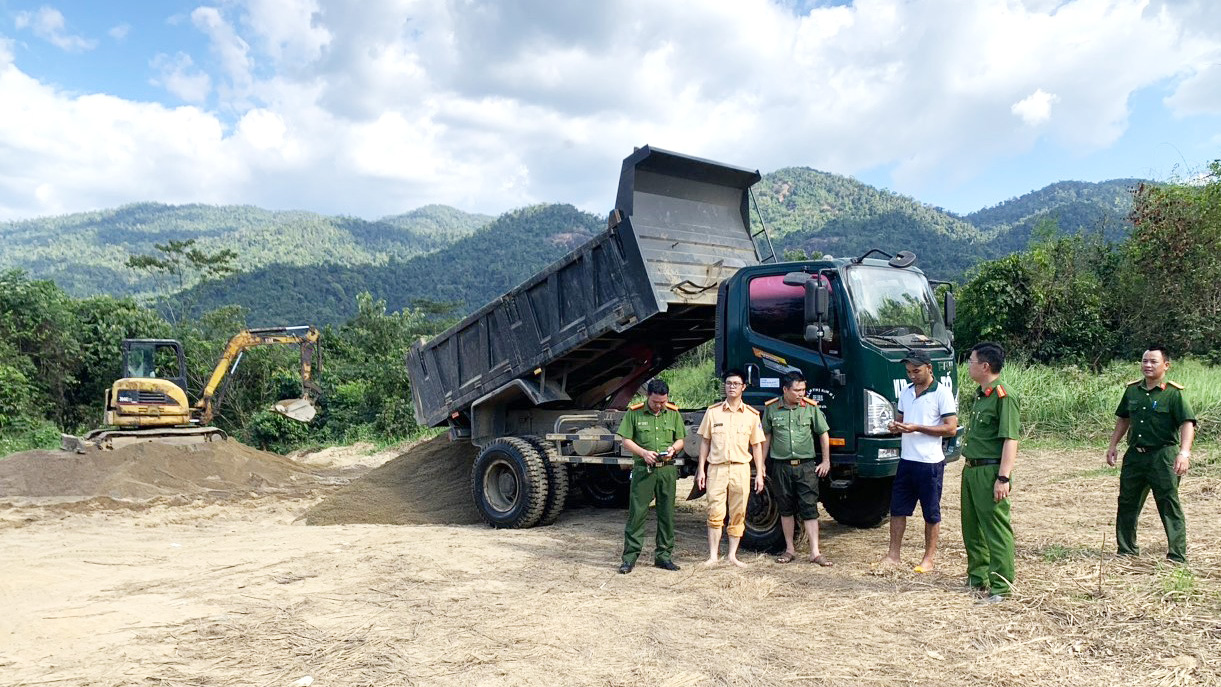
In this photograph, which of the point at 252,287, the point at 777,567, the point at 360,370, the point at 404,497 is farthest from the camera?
the point at 252,287

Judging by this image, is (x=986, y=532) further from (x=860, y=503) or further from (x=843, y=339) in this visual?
(x=860, y=503)

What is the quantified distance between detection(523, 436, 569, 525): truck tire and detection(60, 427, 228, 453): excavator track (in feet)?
30.4

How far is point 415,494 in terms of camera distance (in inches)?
380

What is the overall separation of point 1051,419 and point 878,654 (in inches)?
390

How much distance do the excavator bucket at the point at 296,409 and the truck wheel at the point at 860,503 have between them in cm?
1110

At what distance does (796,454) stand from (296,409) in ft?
39.2

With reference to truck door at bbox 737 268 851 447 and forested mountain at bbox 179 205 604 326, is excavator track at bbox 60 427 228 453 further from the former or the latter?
forested mountain at bbox 179 205 604 326

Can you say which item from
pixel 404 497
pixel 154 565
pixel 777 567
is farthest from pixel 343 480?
pixel 777 567

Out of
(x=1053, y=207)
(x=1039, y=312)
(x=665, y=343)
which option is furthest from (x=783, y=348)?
(x=1053, y=207)

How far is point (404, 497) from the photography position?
9.58 m

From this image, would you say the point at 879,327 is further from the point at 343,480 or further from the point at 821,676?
the point at 343,480

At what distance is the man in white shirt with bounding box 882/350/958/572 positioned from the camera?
546 cm

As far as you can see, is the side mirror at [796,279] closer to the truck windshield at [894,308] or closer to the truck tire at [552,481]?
the truck windshield at [894,308]

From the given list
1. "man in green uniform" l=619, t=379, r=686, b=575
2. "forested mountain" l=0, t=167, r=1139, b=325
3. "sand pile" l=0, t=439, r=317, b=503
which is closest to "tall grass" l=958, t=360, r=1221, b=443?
"man in green uniform" l=619, t=379, r=686, b=575
